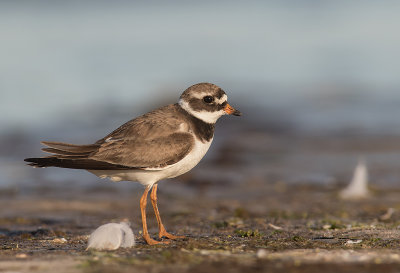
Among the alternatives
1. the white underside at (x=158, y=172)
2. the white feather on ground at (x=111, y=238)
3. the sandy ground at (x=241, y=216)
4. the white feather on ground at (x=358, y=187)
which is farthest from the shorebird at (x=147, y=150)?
the white feather on ground at (x=358, y=187)

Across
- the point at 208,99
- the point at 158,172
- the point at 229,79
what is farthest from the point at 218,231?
the point at 229,79

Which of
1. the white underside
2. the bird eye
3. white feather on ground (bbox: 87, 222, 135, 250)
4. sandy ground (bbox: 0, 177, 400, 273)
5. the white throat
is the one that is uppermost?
the bird eye

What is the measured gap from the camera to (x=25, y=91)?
21875 mm

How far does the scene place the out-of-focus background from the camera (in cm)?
1477

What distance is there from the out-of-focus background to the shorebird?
505cm

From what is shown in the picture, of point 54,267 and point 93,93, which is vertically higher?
point 93,93

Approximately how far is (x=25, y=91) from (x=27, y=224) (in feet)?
43.5

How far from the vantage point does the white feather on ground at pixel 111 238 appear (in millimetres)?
6137

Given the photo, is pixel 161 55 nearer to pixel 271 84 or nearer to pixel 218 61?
pixel 218 61

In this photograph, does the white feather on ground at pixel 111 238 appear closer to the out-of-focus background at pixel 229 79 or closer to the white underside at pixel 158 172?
the white underside at pixel 158 172

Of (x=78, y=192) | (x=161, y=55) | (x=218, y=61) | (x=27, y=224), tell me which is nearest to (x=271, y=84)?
(x=218, y=61)

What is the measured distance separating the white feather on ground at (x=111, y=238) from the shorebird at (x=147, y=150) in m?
0.63

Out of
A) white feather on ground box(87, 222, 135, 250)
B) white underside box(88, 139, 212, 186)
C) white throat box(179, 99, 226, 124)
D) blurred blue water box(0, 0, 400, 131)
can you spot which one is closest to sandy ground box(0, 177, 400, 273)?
white feather on ground box(87, 222, 135, 250)

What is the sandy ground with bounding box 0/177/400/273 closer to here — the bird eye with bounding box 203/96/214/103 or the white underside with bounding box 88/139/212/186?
the white underside with bounding box 88/139/212/186
